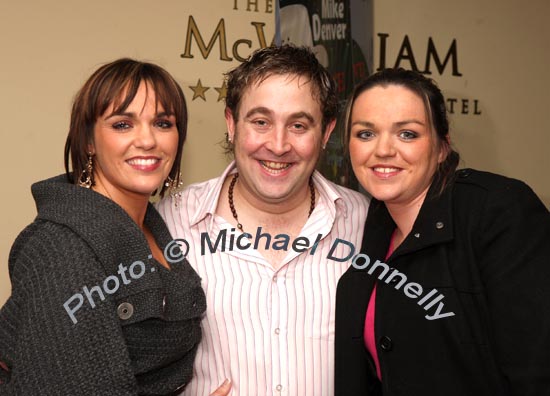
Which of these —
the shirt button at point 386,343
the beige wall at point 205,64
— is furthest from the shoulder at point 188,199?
the beige wall at point 205,64

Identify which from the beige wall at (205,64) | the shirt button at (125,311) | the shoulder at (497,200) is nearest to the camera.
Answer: the shirt button at (125,311)

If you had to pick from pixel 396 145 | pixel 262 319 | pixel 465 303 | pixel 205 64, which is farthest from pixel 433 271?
pixel 205 64

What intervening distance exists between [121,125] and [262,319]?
656 mm

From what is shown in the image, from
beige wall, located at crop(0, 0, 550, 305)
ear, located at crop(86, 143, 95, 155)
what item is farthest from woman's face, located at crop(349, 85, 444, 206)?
beige wall, located at crop(0, 0, 550, 305)

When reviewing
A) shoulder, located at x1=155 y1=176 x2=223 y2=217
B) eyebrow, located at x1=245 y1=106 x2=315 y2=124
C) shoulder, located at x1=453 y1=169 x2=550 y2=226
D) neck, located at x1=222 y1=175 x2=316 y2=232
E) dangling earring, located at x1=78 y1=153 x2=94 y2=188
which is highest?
eyebrow, located at x1=245 y1=106 x2=315 y2=124

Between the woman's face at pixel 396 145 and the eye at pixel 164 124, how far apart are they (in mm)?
529

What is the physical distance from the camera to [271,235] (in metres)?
1.87

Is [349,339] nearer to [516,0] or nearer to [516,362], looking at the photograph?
[516,362]

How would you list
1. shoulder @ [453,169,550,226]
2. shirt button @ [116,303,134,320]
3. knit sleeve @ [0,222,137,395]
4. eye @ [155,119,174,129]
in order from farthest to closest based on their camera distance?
eye @ [155,119,174,129]
shoulder @ [453,169,550,226]
shirt button @ [116,303,134,320]
knit sleeve @ [0,222,137,395]

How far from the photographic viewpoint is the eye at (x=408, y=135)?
165 cm

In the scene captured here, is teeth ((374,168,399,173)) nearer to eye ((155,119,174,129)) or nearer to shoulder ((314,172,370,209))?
shoulder ((314,172,370,209))

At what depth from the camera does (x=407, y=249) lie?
1.59m

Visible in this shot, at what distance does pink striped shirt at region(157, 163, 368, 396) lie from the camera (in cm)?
167

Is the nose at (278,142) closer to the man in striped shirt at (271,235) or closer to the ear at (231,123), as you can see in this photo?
the man in striped shirt at (271,235)
